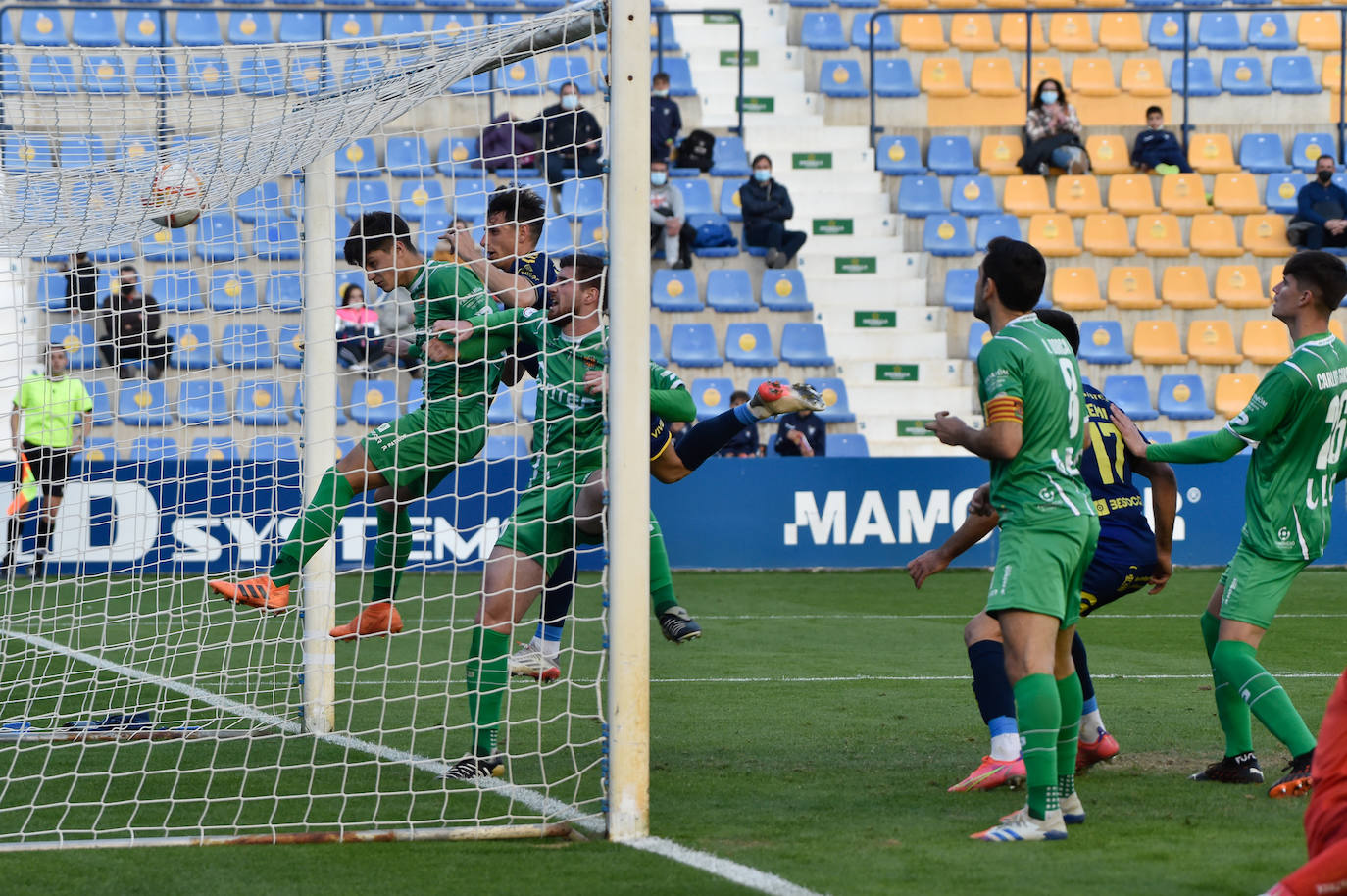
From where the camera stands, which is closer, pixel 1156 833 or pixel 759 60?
pixel 1156 833

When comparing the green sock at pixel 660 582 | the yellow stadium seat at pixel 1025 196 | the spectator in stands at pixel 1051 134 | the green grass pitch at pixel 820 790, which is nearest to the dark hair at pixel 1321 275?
the green grass pitch at pixel 820 790

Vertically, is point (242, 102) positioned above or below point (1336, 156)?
below

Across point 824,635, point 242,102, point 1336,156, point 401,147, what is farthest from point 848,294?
point 242,102

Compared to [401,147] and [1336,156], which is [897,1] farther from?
[401,147]

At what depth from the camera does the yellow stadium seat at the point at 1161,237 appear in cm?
1947

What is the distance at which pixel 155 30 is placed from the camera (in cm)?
2012

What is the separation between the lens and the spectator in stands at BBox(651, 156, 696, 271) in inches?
703

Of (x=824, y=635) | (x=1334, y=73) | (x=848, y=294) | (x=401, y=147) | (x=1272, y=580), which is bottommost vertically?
(x=824, y=635)

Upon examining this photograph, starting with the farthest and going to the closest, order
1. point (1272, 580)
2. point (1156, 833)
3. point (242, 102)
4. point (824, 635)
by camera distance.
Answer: point (824, 635) < point (242, 102) < point (1272, 580) < point (1156, 833)

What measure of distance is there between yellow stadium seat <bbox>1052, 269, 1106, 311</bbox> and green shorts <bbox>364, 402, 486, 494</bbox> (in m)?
13.2

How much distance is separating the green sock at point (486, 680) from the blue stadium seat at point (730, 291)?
41.1 feet

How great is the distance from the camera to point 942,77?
21062 mm

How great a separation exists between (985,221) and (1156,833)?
15.1 metres

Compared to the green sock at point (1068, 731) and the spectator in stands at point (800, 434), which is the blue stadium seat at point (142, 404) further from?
the spectator in stands at point (800, 434)
